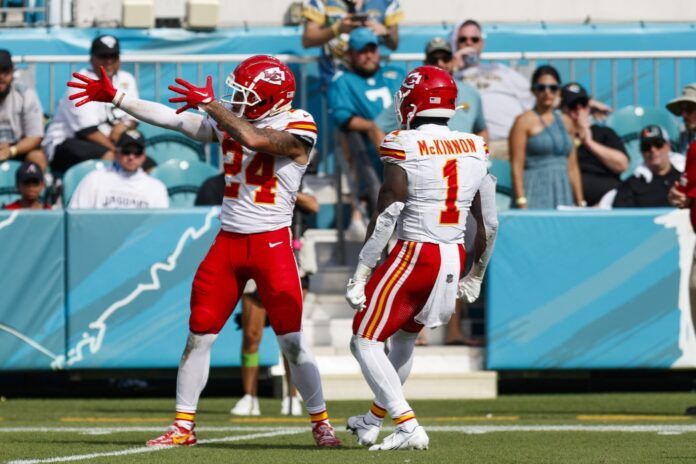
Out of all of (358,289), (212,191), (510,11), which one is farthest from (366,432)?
(510,11)

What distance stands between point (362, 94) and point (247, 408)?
314cm

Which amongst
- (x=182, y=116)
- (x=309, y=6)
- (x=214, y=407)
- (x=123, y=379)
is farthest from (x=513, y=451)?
(x=309, y=6)

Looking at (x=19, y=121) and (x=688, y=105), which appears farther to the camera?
(x=19, y=121)

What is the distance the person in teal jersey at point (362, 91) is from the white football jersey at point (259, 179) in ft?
14.5

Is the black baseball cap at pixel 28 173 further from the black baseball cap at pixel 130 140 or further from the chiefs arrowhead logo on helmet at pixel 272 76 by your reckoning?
the chiefs arrowhead logo on helmet at pixel 272 76

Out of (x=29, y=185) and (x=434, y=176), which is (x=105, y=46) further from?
(x=434, y=176)

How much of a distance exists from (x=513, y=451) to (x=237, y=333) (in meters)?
4.49

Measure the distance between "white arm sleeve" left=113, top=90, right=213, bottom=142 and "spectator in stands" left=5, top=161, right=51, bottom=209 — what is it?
167 inches

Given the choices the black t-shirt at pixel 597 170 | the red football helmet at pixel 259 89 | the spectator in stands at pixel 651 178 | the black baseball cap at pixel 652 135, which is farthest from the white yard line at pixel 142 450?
the black t-shirt at pixel 597 170

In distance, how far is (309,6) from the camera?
12.5 m

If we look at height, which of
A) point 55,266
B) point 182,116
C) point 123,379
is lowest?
point 123,379

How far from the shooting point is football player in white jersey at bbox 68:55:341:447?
7.04 meters

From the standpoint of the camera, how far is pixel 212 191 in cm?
1123

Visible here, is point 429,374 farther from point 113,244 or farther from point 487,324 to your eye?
point 113,244
